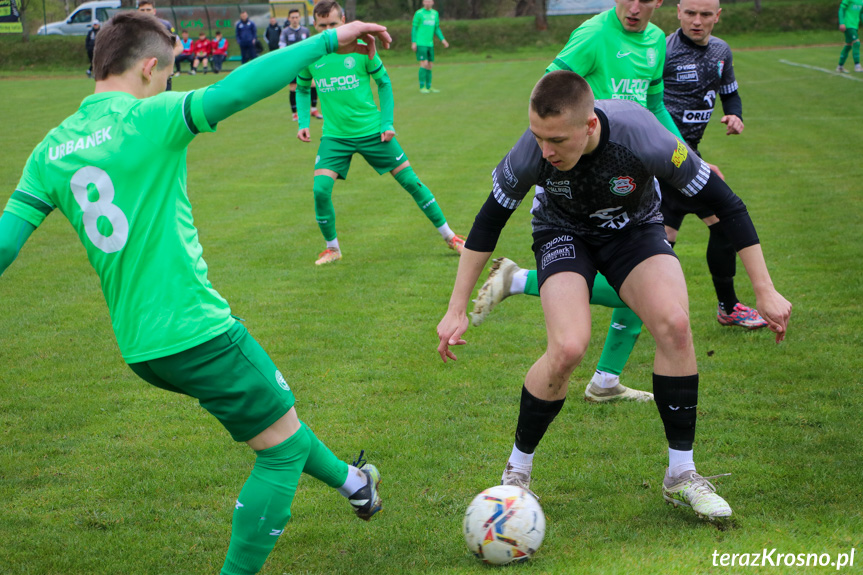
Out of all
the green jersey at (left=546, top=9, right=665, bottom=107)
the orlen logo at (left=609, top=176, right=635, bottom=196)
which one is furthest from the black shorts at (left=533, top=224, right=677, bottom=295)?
the green jersey at (left=546, top=9, right=665, bottom=107)

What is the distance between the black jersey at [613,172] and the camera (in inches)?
139

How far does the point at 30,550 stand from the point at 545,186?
9.31ft

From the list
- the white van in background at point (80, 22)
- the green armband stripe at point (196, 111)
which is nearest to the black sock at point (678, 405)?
the green armband stripe at point (196, 111)

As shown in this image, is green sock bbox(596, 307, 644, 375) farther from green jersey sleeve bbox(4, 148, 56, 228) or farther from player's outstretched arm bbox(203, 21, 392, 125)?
green jersey sleeve bbox(4, 148, 56, 228)

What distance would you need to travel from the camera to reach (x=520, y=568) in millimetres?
3205

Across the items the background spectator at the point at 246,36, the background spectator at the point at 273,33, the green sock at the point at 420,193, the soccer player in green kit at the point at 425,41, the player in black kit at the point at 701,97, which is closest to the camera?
the player in black kit at the point at 701,97

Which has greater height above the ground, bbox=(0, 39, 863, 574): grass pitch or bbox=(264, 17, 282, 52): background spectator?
bbox=(0, 39, 863, 574): grass pitch

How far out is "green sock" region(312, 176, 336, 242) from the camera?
823 centimetres

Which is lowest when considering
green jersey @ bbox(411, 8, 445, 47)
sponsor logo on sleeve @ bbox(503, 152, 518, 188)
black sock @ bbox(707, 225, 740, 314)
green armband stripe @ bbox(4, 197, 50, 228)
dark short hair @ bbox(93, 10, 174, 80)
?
green jersey @ bbox(411, 8, 445, 47)

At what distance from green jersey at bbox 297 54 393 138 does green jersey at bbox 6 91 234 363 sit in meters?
5.50

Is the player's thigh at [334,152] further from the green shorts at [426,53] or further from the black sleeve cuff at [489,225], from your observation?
the green shorts at [426,53]

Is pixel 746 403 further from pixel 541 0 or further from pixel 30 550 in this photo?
pixel 541 0

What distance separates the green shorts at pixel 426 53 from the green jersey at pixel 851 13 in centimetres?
1211

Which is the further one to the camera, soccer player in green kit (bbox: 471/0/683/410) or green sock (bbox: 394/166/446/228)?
green sock (bbox: 394/166/446/228)
